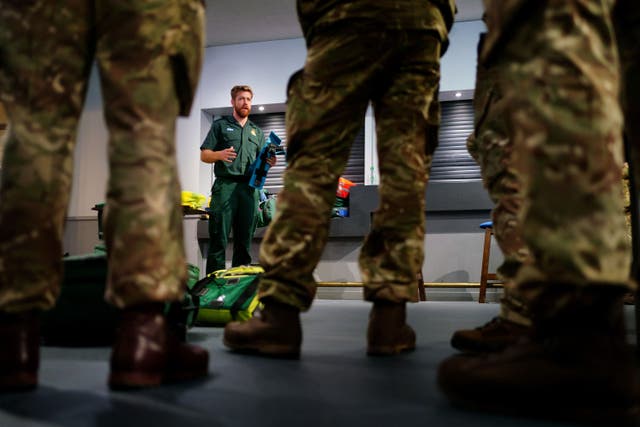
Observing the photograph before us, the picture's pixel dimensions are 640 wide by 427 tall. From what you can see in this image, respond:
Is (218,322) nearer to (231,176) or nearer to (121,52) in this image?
(121,52)

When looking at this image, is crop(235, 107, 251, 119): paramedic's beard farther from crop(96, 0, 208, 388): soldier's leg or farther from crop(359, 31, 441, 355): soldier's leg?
crop(96, 0, 208, 388): soldier's leg

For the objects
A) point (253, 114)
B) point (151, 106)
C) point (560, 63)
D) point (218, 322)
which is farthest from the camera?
point (253, 114)

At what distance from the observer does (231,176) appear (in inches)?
141

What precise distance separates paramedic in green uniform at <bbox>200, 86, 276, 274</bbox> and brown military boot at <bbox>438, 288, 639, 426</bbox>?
293 cm

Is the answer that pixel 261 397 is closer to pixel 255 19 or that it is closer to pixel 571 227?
pixel 571 227

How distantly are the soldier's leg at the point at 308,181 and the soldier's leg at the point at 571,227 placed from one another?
0.53m

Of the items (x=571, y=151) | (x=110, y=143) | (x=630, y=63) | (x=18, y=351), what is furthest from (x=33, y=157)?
(x=630, y=63)

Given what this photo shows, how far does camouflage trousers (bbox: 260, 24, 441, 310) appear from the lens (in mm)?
1145

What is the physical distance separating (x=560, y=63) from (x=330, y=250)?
14.2 feet

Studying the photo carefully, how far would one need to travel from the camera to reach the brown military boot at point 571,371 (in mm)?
606

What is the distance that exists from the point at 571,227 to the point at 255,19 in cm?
550

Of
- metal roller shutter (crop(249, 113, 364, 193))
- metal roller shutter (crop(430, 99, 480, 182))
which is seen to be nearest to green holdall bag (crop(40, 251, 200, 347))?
metal roller shutter (crop(249, 113, 364, 193))

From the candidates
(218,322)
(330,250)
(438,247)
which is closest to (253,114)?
(330,250)

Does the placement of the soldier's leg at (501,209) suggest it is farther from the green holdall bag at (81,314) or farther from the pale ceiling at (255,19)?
the pale ceiling at (255,19)
